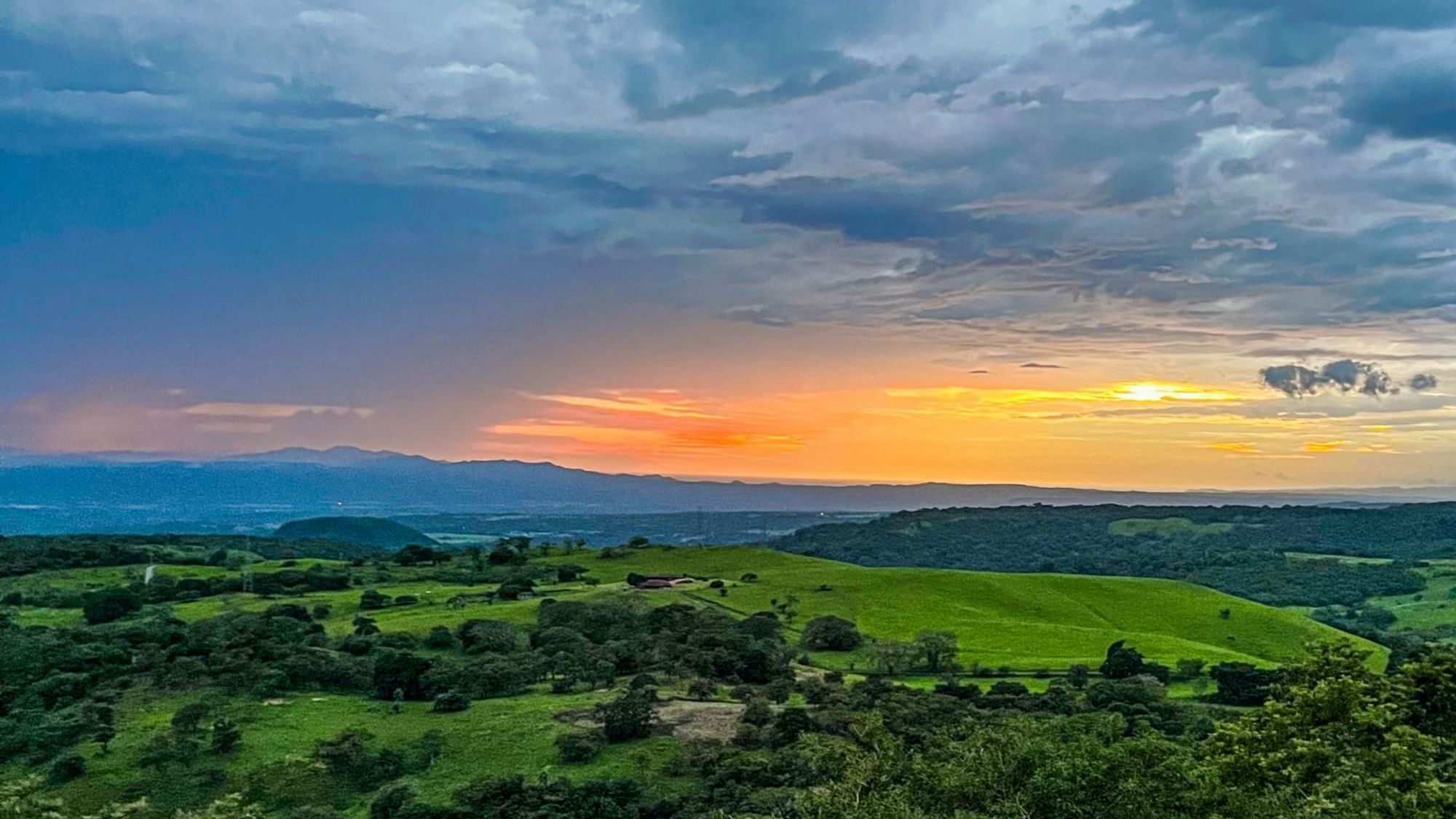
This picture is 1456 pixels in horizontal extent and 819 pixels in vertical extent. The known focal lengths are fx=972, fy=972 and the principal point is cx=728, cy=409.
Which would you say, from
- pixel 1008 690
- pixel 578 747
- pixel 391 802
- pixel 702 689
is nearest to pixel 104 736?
pixel 391 802

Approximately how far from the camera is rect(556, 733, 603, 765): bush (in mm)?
53906

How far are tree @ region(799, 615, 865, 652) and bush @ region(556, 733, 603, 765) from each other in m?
40.9

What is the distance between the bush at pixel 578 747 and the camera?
53906 mm

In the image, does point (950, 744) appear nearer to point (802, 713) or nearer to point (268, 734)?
point (802, 713)

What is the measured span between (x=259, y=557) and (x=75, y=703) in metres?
88.9

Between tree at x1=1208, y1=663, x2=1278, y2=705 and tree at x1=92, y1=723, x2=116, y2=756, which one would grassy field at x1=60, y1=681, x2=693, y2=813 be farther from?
tree at x1=1208, y1=663, x2=1278, y2=705

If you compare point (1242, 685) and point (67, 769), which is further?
point (1242, 685)

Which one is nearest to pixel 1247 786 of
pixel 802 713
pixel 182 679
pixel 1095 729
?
pixel 1095 729

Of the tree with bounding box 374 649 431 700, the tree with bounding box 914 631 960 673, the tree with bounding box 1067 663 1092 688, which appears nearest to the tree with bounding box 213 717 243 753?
the tree with bounding box 374 649 431 700

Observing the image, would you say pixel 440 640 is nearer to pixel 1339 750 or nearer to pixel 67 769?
pixel 67 769

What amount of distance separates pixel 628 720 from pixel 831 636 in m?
40.1

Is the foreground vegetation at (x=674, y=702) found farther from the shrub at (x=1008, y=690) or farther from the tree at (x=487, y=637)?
the shrub at (x=1008, y=690)

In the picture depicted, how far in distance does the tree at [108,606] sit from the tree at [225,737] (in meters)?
41.1

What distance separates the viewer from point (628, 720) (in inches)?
2258
